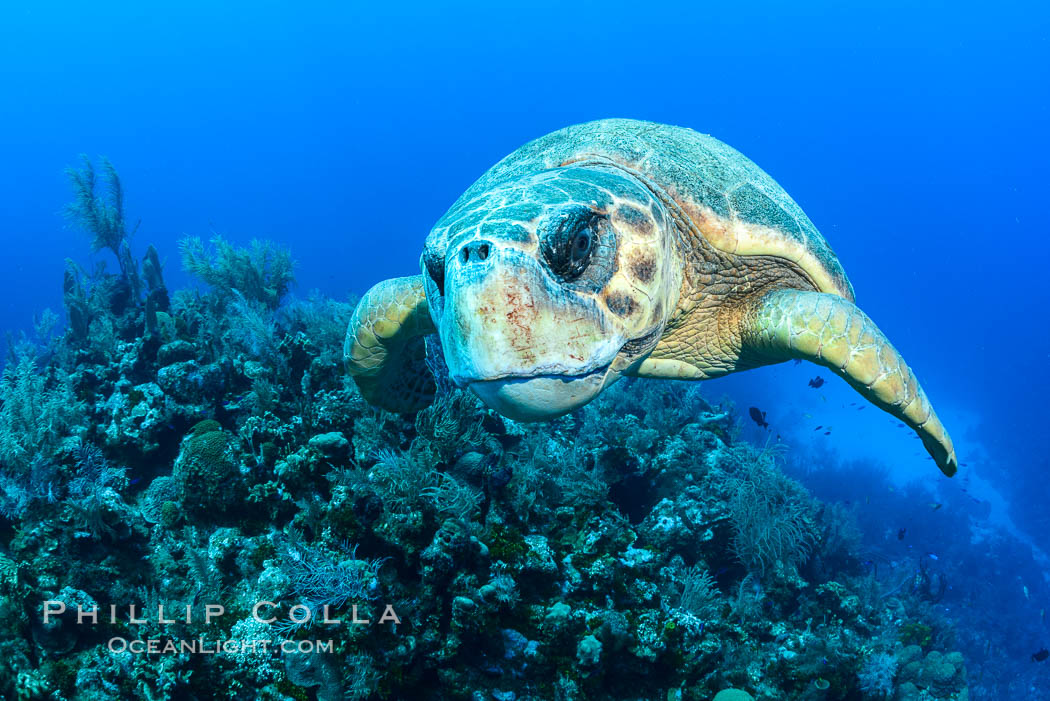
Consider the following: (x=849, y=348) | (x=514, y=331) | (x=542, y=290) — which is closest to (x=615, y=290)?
(x=542, y=290)

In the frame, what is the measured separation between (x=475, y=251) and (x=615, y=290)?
0.62 m

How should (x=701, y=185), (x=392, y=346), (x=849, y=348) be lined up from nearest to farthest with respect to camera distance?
(x=849, y=348), (x=701, y=185), (x=392, y=346)

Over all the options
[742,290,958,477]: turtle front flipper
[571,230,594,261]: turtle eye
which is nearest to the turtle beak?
[571,230,594,261]: turtle eye

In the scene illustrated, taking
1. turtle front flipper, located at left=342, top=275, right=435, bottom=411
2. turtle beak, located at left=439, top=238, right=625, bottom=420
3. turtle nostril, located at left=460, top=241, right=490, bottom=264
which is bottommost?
turtle beak, located at left=439, top=238, right=625, bottom=420

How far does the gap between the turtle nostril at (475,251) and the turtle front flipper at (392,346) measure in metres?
1.65

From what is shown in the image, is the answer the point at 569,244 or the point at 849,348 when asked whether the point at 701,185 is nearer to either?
the point at 849,348

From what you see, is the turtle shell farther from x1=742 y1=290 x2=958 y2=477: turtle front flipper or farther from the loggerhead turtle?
x1=742 y1=290 x2=958 y2=477: turtle front flipper

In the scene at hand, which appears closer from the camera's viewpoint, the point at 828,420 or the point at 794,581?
the point at 794,581

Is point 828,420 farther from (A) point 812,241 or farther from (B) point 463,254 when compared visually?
(B) point 463,254

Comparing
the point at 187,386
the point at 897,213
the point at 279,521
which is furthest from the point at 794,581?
the point at 897,213

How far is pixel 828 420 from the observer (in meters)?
27.4

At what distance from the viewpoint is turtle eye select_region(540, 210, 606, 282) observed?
68.0 inches

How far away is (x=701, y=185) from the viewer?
3020 mm

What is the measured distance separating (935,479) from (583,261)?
2643 centimetres
